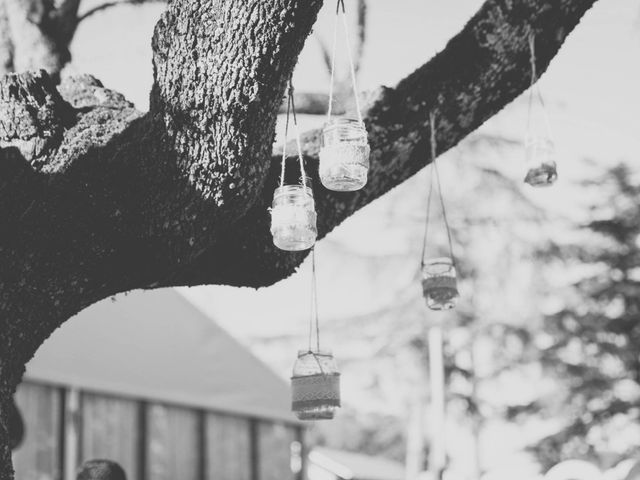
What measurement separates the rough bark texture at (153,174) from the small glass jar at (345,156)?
22 centimetres

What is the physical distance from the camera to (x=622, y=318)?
18.7 metres

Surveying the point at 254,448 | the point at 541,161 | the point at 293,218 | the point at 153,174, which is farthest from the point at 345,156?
the point at 254,448

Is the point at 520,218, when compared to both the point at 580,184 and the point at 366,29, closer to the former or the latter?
the point at 580,184

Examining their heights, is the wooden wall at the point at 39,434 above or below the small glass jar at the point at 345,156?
below

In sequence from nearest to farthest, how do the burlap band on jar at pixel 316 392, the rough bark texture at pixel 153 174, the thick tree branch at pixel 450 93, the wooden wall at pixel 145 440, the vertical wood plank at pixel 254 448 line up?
1. the rough bark texture at pixel 153 174
2. the thick tree branch at pixel 450 93
3. the burlap band on jar at pixel 316 392
4. the wooden wall at pixel 145 440
5. the vertical wood plank at pixel 254 448

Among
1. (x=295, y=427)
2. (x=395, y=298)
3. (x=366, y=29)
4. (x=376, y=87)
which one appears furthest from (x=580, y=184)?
(x=376, y=87)

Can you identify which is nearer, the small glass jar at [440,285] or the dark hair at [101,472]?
the small glass jar at [440,285]

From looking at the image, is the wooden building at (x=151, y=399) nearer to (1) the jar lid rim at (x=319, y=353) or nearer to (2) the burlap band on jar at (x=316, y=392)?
(1) the jar lid rim at (x=319, y=353)

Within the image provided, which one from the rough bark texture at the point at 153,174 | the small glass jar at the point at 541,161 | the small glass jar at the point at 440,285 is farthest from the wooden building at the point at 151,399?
the rough bark texture at the point at 153,174

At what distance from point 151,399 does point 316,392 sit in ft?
21.0

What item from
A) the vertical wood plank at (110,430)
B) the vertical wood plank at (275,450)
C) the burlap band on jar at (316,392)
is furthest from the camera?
the vertical wood plank at (275,450)

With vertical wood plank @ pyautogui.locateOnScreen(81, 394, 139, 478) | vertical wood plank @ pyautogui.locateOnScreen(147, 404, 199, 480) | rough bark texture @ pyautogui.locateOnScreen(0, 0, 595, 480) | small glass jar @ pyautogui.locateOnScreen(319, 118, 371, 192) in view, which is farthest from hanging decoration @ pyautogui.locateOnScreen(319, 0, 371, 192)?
vertical wood plank @ pyautogui.locateOnScreen(147, 404, 199, 480)

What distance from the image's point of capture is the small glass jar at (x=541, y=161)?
4566 millimetres

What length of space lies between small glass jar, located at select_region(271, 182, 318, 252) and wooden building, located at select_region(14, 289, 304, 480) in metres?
4.94
